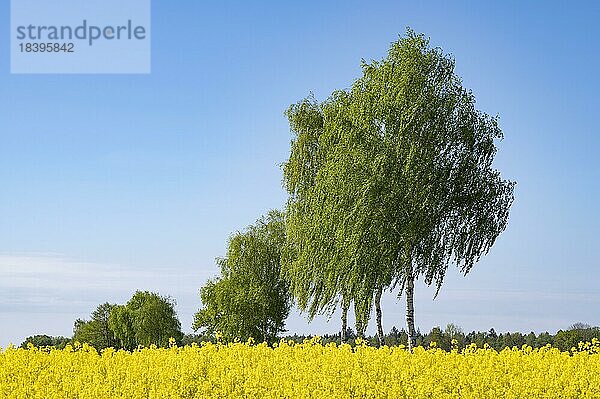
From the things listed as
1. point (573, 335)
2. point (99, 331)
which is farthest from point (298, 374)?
point (99, 331)

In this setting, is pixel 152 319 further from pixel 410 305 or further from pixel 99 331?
pixel 410 305

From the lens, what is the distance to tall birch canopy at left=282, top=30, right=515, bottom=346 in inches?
716

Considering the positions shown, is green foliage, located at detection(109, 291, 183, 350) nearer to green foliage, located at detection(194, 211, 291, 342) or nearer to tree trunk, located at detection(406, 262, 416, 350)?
green foliage, located at detection(194, 211, 291, 342)

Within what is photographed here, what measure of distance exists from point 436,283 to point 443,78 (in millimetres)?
5151

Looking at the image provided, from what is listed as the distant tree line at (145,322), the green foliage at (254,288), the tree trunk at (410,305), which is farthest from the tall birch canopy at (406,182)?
the distant tree line at (145,322)

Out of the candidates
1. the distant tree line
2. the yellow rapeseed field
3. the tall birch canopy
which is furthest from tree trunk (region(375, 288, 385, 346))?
the distant tree line

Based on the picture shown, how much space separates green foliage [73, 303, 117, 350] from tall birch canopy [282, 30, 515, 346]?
35827 mm

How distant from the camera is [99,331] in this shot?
2100 inches

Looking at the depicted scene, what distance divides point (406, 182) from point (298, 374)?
9497 millimetres

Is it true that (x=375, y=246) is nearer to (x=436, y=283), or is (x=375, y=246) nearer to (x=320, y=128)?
(x=436, y=283)

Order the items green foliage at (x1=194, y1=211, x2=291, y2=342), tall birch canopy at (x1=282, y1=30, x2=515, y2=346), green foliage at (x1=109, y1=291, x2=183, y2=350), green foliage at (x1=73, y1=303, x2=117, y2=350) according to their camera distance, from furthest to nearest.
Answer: green foliage at (x1=73, y1=303, x2=117, y2=350) < green foliage at (x1=109, y1=291, x2=183, y2=350) < green foliage at (x1=194, y1=211, x2=291, y2=342) < tall birch canopy at (x1=282, y1=30, x2=515, y2=346)

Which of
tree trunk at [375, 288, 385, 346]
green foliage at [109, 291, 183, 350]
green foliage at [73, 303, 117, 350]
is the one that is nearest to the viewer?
tree trunk at [375, 288, 385, 346]

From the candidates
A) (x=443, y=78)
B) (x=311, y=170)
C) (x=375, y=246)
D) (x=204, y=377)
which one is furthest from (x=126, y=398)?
(x=311, y=170)

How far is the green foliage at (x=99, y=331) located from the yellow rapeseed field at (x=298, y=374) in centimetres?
4236
